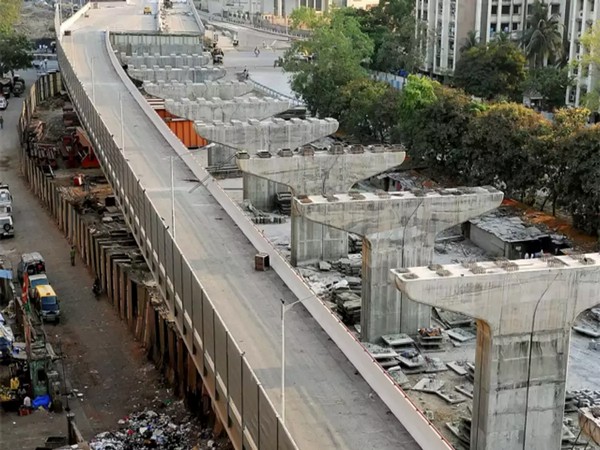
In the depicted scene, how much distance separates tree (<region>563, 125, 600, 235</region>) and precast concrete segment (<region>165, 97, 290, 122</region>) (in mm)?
26397

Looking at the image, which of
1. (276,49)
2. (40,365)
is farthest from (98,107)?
(276,49)

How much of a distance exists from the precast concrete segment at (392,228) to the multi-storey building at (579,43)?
175 ft

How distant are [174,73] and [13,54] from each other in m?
46.6

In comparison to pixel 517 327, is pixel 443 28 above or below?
above

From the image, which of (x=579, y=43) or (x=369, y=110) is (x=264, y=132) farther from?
(x=579, y=43)

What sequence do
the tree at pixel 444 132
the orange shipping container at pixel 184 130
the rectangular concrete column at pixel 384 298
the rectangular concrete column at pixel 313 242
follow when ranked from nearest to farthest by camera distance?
the rectangular concrete column at pixel 384 298, the rectangular concrete column at pixel 313 242, the tree at pixel 444 132, the orange shipping container at pixel 184 130

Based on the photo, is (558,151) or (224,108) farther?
(224,108)

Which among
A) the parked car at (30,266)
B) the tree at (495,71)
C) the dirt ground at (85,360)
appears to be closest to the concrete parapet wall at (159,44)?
the tree at (495,71)

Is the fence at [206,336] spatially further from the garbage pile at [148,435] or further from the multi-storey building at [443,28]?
the multi-storey building at [443,28]

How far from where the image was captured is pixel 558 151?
6438cm

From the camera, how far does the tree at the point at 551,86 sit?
106625mm

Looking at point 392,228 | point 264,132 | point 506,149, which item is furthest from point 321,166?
point 506,149

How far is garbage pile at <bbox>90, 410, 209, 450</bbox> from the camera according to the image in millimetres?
40625

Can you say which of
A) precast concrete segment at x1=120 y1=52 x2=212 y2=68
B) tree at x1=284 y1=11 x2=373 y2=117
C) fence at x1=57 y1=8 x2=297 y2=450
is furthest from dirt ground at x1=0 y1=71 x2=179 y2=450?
tree at x1=284 y1=11 x2=373 y2=117
